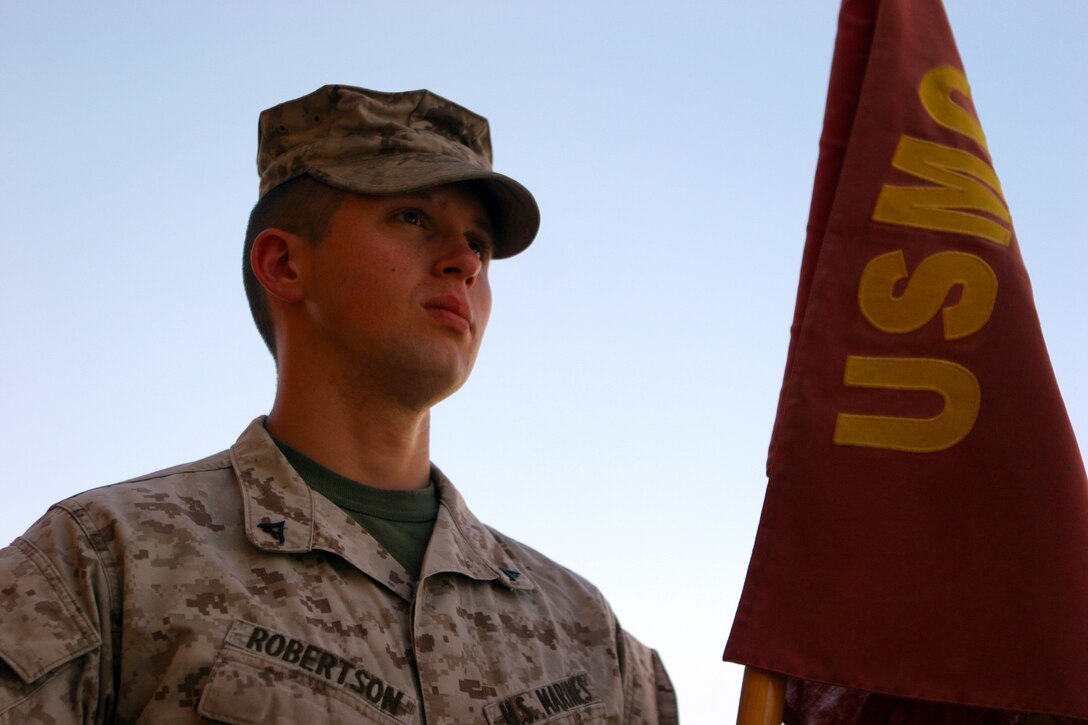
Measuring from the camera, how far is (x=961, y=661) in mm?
2256

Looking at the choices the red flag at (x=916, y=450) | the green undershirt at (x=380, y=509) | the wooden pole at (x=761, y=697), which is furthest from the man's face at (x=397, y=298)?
the wooden pole at (x=761, y=697)

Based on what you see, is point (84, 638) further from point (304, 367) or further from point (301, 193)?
point (301, 193)

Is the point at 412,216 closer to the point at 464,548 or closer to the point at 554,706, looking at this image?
the point at 464,548

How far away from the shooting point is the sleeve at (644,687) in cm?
283

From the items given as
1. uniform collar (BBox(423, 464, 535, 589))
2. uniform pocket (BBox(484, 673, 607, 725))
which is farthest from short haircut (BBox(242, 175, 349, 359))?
uniform pocket (BBox(484, 673, 607, 725))

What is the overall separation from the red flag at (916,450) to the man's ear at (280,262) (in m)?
1.23

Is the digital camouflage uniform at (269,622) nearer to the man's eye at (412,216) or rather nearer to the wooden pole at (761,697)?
the wooden pole at (761,697)

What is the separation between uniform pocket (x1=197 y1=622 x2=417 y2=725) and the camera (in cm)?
216

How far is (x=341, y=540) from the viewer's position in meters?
2.55

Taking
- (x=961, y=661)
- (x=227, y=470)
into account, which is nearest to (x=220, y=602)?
(x=227, y=470)

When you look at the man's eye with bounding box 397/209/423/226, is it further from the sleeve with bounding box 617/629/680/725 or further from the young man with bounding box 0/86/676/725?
the sleeve with bounding box 617/629/680/725

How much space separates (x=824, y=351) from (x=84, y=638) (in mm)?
1540

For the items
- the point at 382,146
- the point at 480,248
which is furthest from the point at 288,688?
the point at 382,146

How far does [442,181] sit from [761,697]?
140 centimetres
